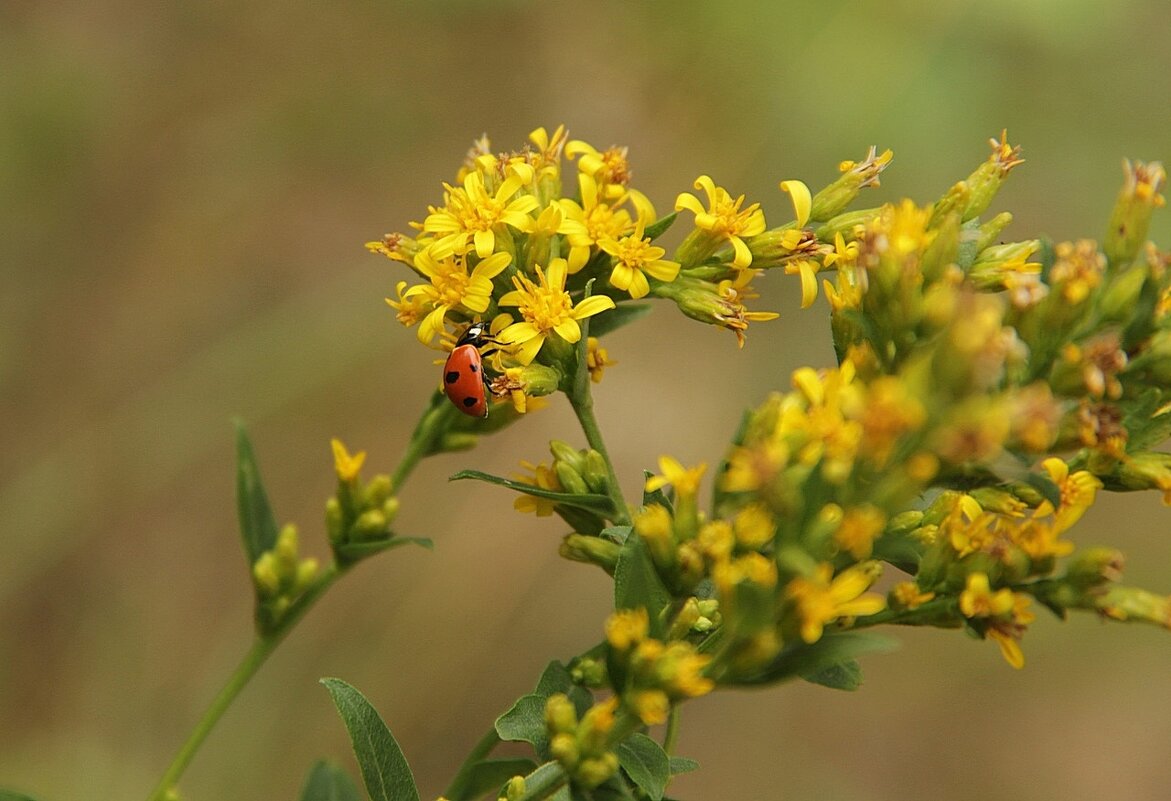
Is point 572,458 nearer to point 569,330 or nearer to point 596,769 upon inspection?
point 569,330

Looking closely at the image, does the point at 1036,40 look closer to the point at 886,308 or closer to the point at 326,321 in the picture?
the point at 326,321

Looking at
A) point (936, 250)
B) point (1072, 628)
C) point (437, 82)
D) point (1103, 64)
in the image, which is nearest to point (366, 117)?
point (437, 82)

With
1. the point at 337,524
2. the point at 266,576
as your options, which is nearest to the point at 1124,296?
the point at 337,524

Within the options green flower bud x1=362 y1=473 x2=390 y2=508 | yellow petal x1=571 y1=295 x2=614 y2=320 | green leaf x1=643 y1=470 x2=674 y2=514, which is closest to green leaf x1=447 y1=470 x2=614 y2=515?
green leaf x1=643 y1=470 x2=674 y2=514

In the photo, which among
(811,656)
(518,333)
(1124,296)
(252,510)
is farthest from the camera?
(252,510)

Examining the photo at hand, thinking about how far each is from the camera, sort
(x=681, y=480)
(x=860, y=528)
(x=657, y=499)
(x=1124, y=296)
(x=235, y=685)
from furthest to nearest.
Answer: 1. (x=235, y=685)
2. (x=657, y=499)
3. (x=681, y=480)
4. (x=1124, y=296)
5. (x=860, y=528)

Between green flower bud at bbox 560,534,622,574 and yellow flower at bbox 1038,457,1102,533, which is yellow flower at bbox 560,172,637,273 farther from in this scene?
yellow flower at bbox 1038,457,1102,533

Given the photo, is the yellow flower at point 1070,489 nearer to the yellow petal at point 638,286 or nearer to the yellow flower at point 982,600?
the yellow flower at point 982,600
